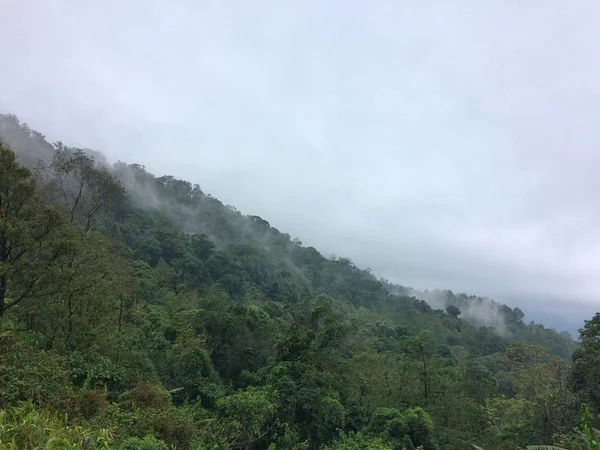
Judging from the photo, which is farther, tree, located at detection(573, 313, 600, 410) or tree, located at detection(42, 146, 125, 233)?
tree, located at detection(42, 146, 125, 233)

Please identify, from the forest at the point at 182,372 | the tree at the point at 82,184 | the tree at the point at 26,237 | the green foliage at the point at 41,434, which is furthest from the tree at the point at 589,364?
the tree at the point at 82,184

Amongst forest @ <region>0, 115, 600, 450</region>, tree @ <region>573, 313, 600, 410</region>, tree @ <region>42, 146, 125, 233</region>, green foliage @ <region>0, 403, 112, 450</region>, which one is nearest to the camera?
green foliage @ <region>0, 403, 112, 450</region>

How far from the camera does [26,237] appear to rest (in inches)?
417

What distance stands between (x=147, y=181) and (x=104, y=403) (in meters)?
61.1

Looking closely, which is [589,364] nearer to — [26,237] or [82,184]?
[26,237]

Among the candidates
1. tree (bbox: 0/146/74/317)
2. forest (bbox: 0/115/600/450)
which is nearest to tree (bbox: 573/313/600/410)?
forest (bbox: 0/115/600/450)

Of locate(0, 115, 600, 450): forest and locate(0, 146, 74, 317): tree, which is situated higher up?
locate(0, 146, 74, 317): tree

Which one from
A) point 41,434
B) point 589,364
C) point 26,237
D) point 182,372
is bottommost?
point 182,372

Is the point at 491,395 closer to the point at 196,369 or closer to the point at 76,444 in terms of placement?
the point at 196,369

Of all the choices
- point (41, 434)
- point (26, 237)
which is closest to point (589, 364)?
point (41, 434)

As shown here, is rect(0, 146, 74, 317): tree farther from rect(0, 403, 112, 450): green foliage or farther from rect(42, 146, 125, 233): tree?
rect(42, 146, 125, 233): tree

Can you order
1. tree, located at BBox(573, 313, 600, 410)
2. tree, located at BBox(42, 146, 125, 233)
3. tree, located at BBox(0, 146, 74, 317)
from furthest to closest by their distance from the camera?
1. tree, located at BBox(42, 146, 125, 233)
2. tree, located at BBox(573, 313, 600, 410)
3. tree, located at BBox(0, 146, 74, 317)

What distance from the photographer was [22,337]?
428 inches

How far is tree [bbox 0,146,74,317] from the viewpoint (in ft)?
35.0
